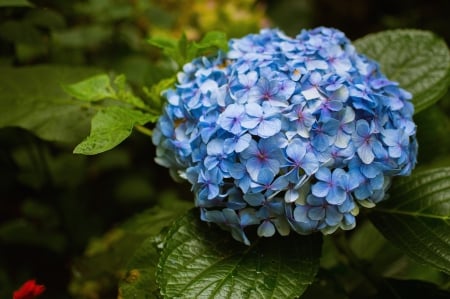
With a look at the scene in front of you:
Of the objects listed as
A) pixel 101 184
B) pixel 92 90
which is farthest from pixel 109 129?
pixel 101 184

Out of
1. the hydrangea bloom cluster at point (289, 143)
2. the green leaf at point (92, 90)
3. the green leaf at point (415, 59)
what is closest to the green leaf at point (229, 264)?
the hydrangea bloom cluster at point (289, 143)

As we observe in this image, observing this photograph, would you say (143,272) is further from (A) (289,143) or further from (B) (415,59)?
(B) (415,59)

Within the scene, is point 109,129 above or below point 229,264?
above

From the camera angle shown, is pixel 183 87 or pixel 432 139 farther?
pixel 432 139

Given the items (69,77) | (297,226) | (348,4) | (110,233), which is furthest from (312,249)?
(348,4)

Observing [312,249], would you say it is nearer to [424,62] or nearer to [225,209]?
[225,209]

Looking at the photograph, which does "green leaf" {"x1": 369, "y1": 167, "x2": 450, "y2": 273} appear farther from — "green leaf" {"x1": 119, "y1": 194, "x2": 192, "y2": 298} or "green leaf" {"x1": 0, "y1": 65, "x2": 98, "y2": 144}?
"green leaf" {"x1": 0, "y1": 65, "x2": 98, "y2": 144}

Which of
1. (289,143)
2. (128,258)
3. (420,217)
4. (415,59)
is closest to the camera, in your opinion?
(289,143)
